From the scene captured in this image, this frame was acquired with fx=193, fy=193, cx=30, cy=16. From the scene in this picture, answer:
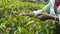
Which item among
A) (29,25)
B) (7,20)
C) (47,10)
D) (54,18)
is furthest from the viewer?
(47,10)

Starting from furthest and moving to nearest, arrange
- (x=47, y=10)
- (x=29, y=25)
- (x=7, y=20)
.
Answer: (x=47, y=10), (x=7, y=20), (x=29, y=25)

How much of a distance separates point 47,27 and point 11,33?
43 centimetres

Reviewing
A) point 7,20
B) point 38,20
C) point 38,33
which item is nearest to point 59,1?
point 38,20

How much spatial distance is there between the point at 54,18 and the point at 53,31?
0.49 ft

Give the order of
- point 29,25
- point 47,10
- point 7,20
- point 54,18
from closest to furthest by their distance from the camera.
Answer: point 54,18
point 29,25
point 7,20
point 47,10

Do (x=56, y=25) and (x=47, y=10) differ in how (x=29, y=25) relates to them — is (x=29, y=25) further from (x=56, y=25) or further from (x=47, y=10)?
(x=47, y=10)

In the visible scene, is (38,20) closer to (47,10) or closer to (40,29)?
(40,29)

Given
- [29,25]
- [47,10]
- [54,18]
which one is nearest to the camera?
[54,18]

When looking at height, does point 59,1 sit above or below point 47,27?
above

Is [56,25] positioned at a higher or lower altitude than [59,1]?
lower

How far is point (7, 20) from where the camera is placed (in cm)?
244

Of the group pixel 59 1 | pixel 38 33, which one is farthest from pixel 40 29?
pixel 59 1

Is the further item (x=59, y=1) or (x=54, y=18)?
(x=59, y=1)

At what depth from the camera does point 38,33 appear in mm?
2170
